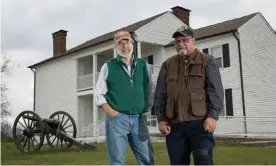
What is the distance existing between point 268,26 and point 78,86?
1188cm

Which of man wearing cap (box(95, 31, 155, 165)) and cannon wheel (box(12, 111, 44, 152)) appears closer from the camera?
man wearing cap (box(95, 31, 155, 165))

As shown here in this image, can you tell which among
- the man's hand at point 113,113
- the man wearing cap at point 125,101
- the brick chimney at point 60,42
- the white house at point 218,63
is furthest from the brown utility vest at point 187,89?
the brick chimney at point 60,42

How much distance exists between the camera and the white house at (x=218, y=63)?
20203 millimetres

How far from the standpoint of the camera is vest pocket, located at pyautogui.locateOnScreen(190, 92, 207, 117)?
13.0 ft

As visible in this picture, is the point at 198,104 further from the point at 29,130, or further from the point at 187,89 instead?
the point at 29,130

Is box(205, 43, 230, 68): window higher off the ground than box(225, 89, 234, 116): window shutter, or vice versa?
box(205, 43, 230, 68): window

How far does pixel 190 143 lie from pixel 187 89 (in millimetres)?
529

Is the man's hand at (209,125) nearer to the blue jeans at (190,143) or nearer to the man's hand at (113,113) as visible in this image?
the blue jeans at (190,143)

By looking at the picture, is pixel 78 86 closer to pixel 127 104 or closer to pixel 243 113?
pixel 243 113

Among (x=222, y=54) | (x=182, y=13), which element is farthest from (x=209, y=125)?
(x=182, y=13)

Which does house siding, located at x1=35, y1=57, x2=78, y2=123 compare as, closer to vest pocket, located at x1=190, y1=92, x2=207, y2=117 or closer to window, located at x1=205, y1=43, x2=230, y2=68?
window, located at x1=205, y1=43, x2=230, y2=68

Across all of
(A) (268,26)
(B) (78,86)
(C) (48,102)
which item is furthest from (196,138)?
(C) (48,102)

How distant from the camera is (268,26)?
76.7 ft

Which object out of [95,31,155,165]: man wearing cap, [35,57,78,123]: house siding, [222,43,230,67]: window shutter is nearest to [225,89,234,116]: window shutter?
[222,43,230,67]: window shutter
